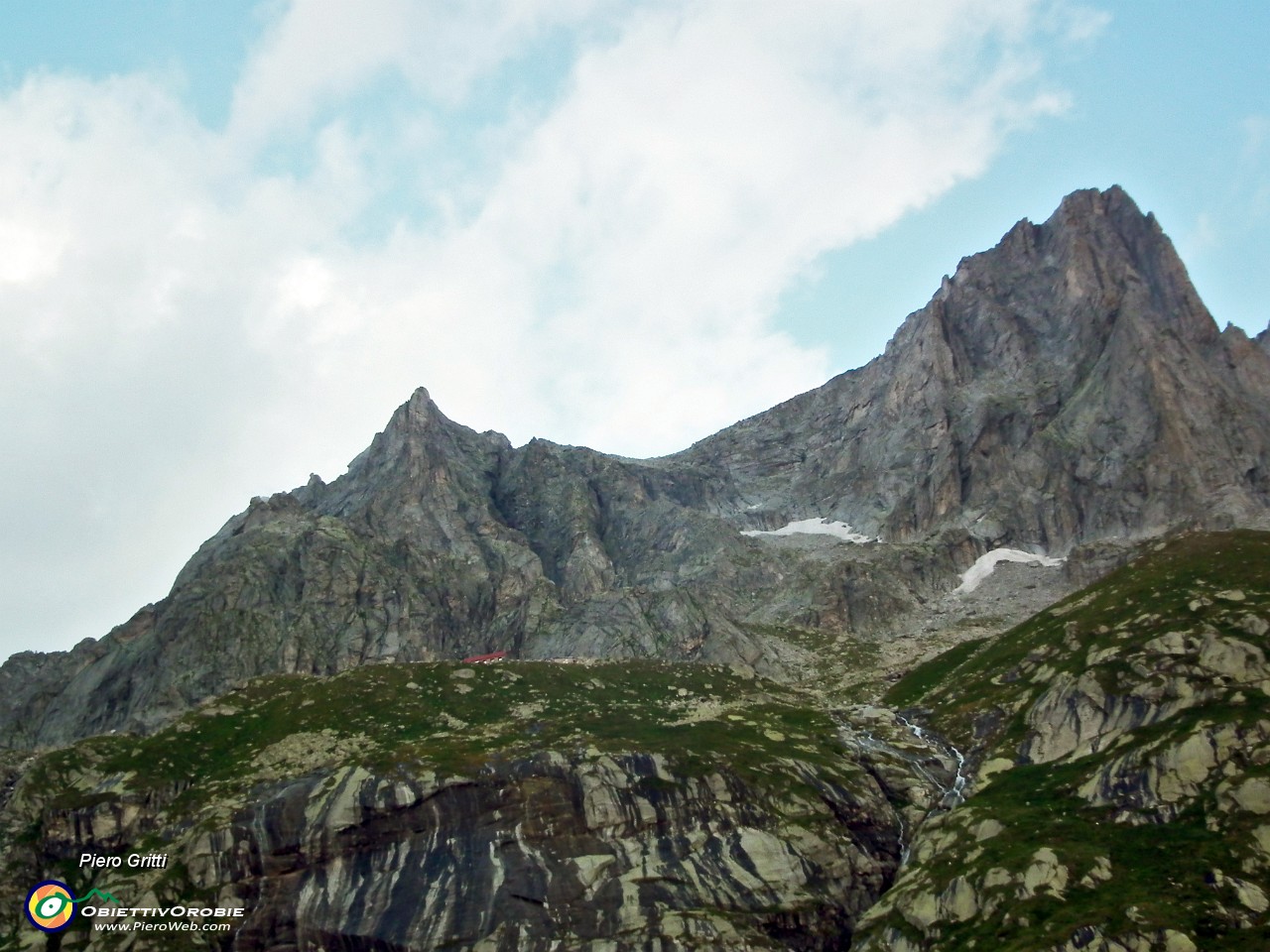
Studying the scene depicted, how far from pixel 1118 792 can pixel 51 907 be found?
381 ft

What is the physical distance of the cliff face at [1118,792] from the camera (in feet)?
285

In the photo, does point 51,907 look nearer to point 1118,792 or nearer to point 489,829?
point 489,829

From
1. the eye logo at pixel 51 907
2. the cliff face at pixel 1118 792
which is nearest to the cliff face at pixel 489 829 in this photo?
the eye logo at pixel 51 907

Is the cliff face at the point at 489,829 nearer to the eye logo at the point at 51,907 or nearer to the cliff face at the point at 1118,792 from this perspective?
the eye logo at the point at 51,907

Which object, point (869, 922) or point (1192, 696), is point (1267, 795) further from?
point (869, 922)

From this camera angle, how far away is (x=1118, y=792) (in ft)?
348

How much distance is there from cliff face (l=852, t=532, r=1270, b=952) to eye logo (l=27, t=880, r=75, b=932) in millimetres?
86072

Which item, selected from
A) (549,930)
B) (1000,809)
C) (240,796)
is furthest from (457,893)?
(1000,809)

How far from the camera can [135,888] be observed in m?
114

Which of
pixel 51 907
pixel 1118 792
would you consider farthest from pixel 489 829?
pixel 1118 792

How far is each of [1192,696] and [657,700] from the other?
8158 centimetres

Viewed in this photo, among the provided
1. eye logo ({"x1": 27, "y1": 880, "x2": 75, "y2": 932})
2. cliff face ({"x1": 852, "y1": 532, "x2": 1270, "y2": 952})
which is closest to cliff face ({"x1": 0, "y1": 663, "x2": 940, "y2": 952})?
eye logo ({"x1": 27, "y1": 880, "x2": 75, "y2": 932})

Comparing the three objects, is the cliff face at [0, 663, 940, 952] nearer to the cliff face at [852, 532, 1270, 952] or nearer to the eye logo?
the eye logo

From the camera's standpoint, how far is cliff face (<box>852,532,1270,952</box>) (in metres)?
86.9
